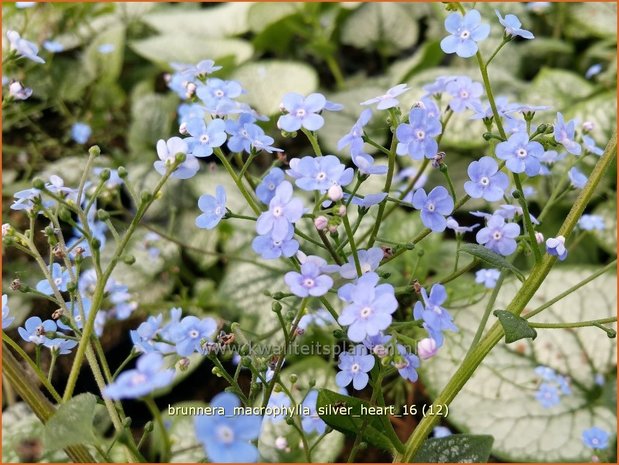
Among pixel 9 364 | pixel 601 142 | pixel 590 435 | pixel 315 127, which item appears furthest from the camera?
pixel 601 142

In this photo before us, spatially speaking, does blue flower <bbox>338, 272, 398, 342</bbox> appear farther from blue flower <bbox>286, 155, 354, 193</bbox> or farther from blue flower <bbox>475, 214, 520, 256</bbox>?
blue flower <bbox>475, 214, 520, 256</bbox>

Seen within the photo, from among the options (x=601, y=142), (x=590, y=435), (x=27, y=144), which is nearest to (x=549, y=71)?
(x=601, y=142)

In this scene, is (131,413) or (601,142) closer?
(131,413)

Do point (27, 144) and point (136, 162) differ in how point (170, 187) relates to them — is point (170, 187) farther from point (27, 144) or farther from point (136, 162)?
point (27, 144)

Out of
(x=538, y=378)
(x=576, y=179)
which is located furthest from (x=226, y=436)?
(x=538, y=378)

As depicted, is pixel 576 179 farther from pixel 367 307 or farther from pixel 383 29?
pixel 383 29

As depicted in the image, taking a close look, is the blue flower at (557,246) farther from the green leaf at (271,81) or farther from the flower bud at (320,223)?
the green leaf at (271,81)

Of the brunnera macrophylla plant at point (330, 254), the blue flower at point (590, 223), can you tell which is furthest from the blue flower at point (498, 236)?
the blue flower at point (590, 223)
